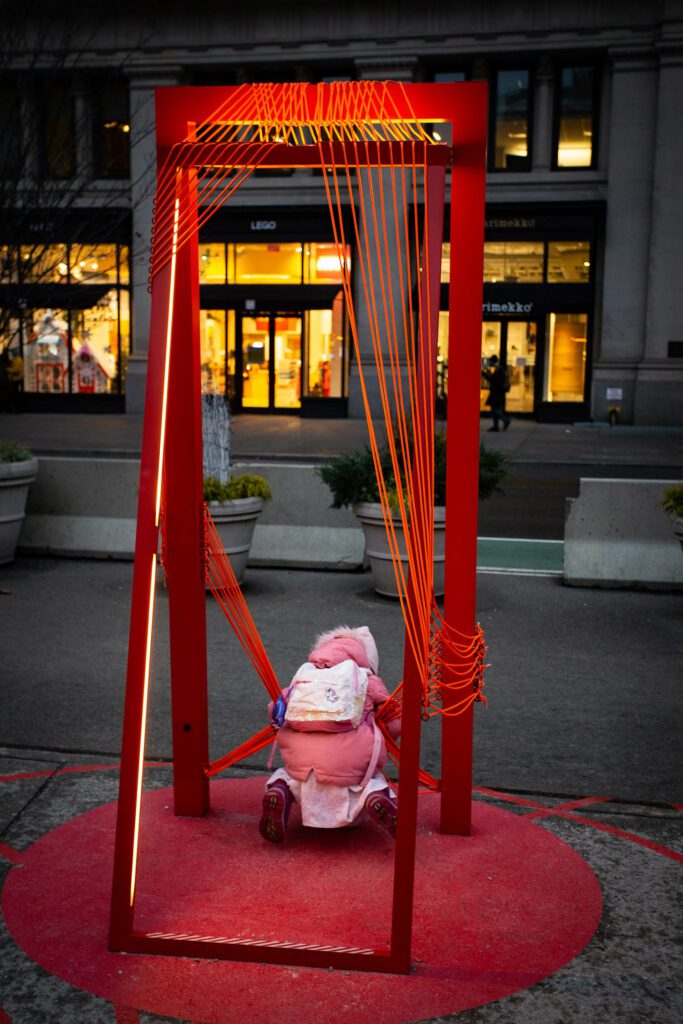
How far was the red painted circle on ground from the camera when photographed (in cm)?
353

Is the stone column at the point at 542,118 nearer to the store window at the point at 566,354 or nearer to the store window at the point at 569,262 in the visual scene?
the store window at the point at 569,262

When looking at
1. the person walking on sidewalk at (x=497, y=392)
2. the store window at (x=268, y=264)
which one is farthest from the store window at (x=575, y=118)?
the store window at (x=268, y=264)

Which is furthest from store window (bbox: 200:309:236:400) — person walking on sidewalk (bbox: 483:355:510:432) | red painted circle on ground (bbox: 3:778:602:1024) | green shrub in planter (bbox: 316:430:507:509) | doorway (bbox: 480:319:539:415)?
red painted circle on ground (bbox: 3:778:602:1024)

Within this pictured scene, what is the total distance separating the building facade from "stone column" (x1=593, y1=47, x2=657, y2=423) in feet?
0.13

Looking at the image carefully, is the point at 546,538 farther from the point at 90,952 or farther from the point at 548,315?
the point at 548,315

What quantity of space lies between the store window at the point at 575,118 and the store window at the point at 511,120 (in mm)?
856

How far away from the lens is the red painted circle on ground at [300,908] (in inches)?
139

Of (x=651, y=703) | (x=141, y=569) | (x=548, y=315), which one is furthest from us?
(x=548, y=315)

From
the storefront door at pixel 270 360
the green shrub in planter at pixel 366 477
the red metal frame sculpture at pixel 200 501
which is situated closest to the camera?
the red metal frame sculpture at pixel 200 501

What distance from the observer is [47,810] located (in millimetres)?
4965

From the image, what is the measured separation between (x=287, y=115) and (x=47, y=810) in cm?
328

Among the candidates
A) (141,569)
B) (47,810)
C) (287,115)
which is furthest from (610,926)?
(287,115)

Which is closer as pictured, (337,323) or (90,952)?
(90,952)

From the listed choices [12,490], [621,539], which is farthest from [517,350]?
[12,490]
